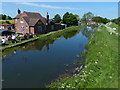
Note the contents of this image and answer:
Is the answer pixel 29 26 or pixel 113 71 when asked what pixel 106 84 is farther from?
pixel 29 26

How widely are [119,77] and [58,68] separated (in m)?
6.56

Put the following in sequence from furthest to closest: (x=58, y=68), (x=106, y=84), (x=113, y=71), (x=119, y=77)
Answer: (x=58, y=68) < (x=113, y=71) < (x=119, y=77) < (x=106, y=84)

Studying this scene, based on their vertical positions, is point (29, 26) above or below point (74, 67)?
above

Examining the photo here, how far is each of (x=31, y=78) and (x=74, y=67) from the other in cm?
526

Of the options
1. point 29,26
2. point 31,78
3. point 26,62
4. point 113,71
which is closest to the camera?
point 113,71

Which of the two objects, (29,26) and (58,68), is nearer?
(58,68)

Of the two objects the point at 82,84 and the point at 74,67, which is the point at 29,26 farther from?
the point at 82,84

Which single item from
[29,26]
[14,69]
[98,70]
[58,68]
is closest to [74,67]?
[58,68]

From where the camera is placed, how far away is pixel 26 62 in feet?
54.5

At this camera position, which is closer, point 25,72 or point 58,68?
point 25,72

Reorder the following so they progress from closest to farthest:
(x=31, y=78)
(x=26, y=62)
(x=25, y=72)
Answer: (x=31, y=78)
(x=25, y=72)
(x=26, y=62)

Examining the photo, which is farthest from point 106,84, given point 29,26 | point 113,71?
point 29,26

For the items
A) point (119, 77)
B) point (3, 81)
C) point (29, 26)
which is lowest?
point (3, 81)

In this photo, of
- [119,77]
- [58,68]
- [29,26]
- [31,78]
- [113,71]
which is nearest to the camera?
[119,77]
